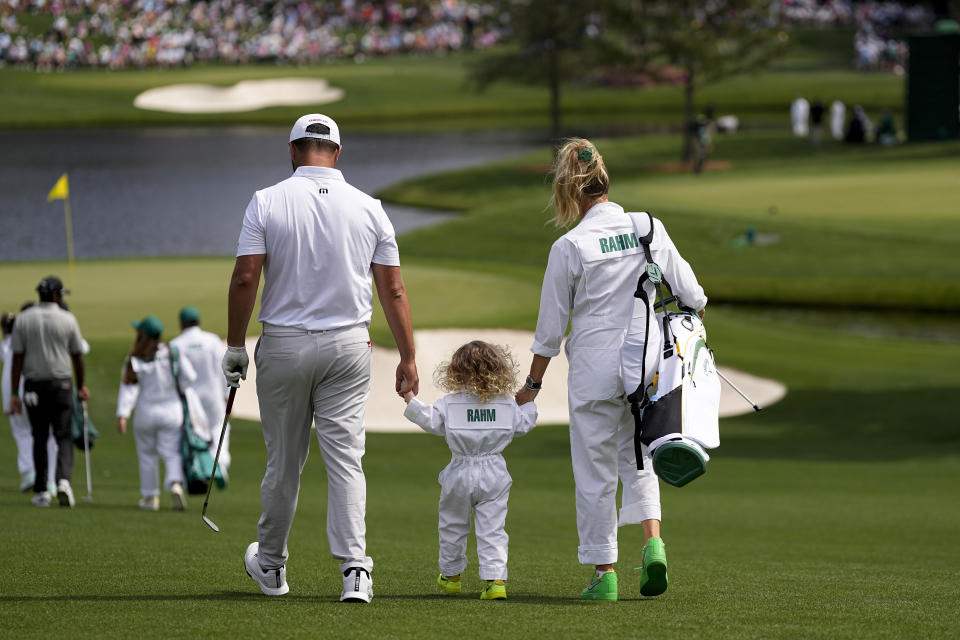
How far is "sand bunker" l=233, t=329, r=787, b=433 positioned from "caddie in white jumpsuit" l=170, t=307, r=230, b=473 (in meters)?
5.36

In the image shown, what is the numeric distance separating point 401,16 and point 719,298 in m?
72.7

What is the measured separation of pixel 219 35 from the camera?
94438 millimetres

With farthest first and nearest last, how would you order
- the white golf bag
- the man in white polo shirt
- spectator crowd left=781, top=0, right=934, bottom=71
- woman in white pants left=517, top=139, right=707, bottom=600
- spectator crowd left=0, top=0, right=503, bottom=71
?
spectator crowd left=0, top=0, right=503, bottom=71, spectator crowd left=781, top=0, right=934, bottom=71, woman in white pants left=517, top=139, right=707, bottom=600, the man in white polo shirt, the white golf bag

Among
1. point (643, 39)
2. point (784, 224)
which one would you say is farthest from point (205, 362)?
point (643, 39)

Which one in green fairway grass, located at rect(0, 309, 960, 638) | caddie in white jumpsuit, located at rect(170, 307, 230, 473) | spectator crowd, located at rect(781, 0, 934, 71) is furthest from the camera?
spectator crowd, located at rect(781, 0, 934, 71)

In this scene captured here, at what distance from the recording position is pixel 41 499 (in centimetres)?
1183

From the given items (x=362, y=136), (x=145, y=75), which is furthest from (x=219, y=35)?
(x=362, y=136)

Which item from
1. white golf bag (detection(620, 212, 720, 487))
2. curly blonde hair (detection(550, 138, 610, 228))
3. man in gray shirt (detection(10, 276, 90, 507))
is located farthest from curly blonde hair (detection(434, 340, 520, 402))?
man in gray shirt (detection(10, 276, 90, 507))

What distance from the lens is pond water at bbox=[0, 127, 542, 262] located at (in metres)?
42.4

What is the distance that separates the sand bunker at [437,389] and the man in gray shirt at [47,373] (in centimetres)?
685

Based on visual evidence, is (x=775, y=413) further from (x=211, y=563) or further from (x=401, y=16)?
(x=401, y=16)

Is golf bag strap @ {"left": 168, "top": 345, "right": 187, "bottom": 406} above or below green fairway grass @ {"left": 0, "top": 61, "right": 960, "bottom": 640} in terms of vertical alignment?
above

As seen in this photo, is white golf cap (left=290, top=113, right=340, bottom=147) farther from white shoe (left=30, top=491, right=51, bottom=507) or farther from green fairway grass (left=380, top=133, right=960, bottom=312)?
green fairway grass (left=380, top=133, right=960, bottom=312)

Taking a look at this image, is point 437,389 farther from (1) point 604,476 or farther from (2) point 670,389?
(2) point 670,389
